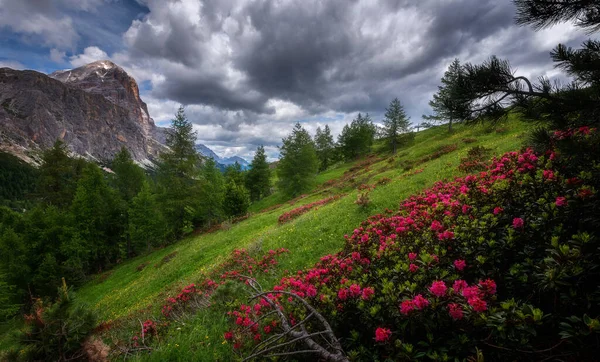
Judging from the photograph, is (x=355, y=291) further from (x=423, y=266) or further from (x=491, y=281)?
(x=491, y=281)

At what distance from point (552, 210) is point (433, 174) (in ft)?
34.5

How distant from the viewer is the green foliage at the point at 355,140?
70.2 metres

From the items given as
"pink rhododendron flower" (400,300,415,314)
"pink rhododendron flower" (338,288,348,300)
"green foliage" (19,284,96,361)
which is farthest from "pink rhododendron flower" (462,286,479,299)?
"green foliage" (19,284,96,361)

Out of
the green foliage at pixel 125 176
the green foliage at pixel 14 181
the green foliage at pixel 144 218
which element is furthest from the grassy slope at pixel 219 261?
the green foliage at pixel 14 181

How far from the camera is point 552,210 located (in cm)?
417

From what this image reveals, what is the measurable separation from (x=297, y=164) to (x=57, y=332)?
3790 cm

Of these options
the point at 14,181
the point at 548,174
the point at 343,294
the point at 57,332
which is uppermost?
the point at 14,181

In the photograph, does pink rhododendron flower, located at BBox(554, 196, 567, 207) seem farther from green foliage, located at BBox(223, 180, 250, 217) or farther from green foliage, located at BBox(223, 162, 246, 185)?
green foliage, located at BBox(223, 162, 246, 185)

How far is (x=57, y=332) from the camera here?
4.93 metres

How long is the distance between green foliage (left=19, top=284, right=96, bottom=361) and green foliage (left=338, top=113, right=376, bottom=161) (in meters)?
70.0

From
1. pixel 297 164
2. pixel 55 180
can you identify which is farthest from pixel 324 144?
pixel 55 180

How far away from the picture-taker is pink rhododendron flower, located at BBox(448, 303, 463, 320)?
2826 millimetres

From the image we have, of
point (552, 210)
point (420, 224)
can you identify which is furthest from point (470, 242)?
point (420, 224)

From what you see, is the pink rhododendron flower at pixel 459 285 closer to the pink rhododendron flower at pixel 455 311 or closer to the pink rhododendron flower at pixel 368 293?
the pink rhododendron flower at pixel 455 311
